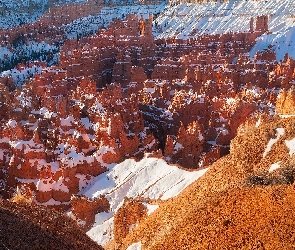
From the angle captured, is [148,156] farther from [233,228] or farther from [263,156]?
[233,228]

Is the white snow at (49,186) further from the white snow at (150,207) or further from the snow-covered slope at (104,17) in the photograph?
the snow-covered slope at (104,17)

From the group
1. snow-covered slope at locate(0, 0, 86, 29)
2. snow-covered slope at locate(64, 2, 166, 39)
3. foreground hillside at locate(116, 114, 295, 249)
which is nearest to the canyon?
foreground hillside at locate(116, 114, 295, 249)

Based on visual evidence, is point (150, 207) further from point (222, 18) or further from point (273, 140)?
point (222, 18)

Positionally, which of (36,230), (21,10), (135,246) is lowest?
(21,10)

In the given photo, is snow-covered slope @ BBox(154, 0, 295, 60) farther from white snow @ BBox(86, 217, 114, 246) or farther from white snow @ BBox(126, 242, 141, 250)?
white snow @ BBox(126, 242, 141, 250)

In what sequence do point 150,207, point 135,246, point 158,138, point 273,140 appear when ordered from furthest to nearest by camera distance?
point 158,138 → point 150,207 → point 273,140 → point 135,246

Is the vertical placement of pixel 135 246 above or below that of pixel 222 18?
above

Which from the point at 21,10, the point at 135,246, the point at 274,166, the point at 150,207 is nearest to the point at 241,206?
the point at 274,166
